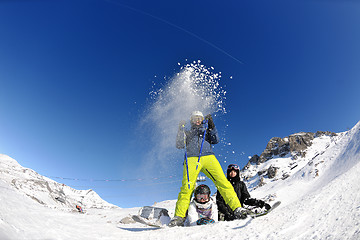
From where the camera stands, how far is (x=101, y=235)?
2.61m

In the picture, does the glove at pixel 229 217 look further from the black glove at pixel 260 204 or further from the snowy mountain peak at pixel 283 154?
the snowy mountain peak at pixel 283 154

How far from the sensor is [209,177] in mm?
4027

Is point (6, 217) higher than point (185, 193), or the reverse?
point (185, 193)

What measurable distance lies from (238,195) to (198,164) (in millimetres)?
1338

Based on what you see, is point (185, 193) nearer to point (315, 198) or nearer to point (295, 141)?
point (315, 198)

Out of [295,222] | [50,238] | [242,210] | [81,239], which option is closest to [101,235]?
[81,239]

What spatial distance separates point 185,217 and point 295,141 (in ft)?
265

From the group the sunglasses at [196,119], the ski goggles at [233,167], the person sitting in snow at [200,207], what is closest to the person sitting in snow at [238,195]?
the ski goggles at [233,167]

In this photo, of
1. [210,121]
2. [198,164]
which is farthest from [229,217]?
[210,121]

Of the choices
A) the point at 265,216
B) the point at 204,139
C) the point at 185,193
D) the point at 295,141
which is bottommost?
the point at 265,216

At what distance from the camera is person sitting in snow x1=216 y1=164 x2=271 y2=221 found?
377cm

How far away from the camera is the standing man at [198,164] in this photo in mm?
3506

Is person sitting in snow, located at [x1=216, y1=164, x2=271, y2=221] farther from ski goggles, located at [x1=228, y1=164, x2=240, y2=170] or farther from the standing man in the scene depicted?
the standing man

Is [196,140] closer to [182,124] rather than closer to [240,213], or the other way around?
[182,124]
